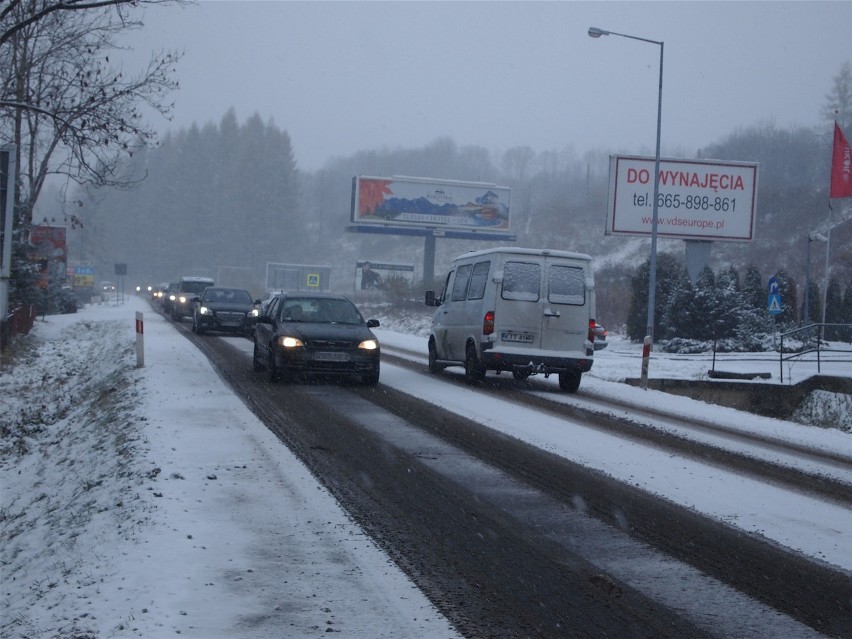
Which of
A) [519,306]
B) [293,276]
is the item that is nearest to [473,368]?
[519,306]

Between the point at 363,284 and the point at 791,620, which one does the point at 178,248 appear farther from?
the point at 791,620

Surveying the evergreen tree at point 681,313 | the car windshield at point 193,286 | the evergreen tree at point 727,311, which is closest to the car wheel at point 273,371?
the evergreen tree at point 727,311

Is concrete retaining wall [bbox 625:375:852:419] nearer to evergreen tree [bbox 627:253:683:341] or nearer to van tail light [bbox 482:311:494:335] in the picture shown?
van tail light [bbox 482:311:494:335]

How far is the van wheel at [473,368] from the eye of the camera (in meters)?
16.9

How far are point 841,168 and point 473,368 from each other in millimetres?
28007

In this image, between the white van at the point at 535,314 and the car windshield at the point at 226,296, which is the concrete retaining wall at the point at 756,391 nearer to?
the white van at the point at 535,314

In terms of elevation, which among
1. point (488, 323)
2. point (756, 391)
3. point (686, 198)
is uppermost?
point (686, 198)

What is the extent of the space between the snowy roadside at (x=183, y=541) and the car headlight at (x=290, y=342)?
2674 mm

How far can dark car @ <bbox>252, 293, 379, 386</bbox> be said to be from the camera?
15.6 meters

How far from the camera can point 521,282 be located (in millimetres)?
16438

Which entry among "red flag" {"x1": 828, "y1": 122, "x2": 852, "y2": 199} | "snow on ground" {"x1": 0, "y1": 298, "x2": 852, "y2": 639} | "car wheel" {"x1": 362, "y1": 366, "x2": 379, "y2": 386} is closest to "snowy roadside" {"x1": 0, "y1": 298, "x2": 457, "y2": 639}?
"snow on ground" {"x1": 0, "y1": 298, "x2": 852, "y2": 639}

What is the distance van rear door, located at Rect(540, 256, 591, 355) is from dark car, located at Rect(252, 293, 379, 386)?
3.07 metres

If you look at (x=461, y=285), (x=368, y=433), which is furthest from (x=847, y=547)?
(x=461, y=285)

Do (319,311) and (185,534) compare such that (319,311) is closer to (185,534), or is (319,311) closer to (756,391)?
(756,391)
